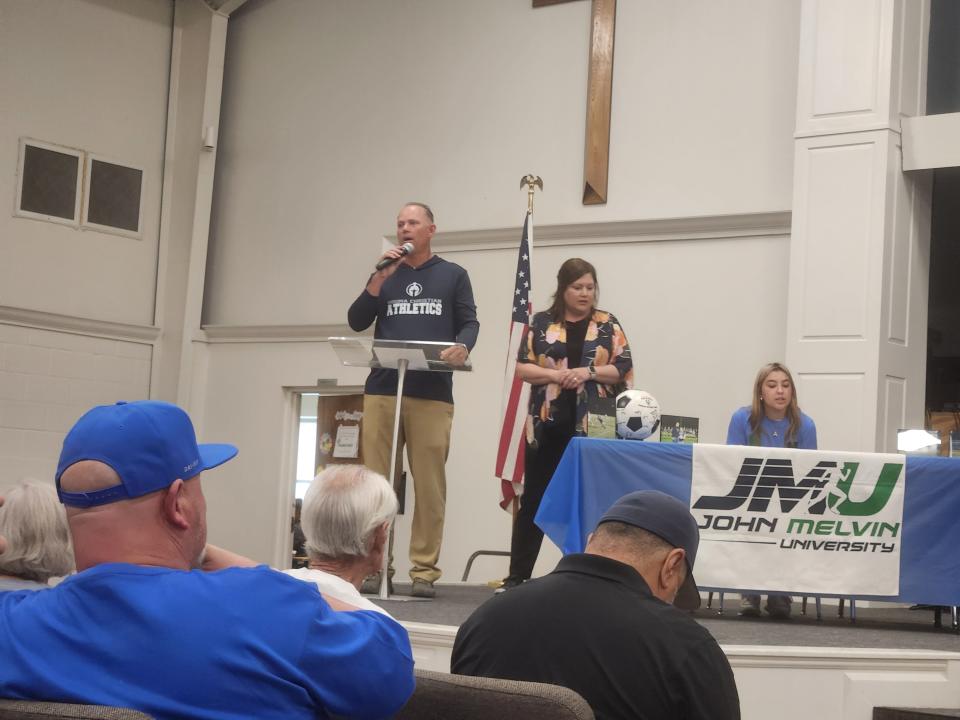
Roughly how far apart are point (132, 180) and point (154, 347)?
1.26m

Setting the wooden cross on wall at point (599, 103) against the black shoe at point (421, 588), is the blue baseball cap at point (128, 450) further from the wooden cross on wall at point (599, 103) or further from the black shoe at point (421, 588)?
the wooden cross on wall at point (599, 103)

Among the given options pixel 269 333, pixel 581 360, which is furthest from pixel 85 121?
pixel 581 360

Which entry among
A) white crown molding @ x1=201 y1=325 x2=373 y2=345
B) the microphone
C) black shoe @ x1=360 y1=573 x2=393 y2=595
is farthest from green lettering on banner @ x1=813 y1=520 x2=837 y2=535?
white crown molding @ x1=201 y1=325 x2=373 y2=345

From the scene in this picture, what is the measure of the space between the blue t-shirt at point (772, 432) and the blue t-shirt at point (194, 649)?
12.0 ft

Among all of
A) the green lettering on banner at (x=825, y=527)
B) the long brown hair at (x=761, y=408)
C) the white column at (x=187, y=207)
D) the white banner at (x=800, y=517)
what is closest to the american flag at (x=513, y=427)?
the long brown hair at (x=761, y=408)

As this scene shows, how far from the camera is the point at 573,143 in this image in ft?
24.5

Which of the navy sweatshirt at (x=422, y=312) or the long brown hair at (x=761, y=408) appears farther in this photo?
the long brown hair at (x=761, y=408)

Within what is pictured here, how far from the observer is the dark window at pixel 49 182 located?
27.2 ft

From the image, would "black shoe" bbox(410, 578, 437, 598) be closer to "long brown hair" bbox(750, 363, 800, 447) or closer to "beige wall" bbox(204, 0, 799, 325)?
"long brown hair" bbox(750, 363, 800, 447)

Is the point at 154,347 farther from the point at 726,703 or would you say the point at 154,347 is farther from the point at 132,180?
the point at 726,703

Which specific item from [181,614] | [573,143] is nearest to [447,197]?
[573,143]

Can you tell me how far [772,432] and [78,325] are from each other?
215 inches

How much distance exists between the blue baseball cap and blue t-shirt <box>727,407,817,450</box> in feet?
12.1

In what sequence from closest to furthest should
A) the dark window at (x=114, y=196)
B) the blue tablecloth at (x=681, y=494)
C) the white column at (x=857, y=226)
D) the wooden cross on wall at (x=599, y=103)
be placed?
the blue tablecloth at (x=681, y=494) < the white column at (x=857, y=226) < the wooden cross on wall at (x=599, y=103) < the dark window at (x=114, y=196)
